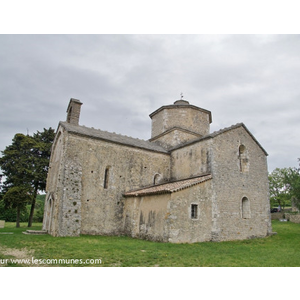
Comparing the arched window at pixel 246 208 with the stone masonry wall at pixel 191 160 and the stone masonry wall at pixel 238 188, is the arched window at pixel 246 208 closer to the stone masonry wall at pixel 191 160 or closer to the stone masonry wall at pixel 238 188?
the stone masonry wall at pixel 238 188

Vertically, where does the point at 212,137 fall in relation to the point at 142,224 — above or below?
above

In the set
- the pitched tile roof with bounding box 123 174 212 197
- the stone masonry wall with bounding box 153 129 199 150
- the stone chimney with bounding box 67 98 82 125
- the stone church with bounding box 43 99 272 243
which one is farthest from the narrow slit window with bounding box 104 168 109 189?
the stone masonry wall with bounding box 153 129 199 150

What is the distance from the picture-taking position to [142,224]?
16.4 m

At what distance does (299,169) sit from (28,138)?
2733cm

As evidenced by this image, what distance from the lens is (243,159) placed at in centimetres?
1908

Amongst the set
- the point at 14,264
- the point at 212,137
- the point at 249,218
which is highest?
the point at 212,137

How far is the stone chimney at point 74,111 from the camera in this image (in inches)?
781

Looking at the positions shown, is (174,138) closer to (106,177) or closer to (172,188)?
(106,177)

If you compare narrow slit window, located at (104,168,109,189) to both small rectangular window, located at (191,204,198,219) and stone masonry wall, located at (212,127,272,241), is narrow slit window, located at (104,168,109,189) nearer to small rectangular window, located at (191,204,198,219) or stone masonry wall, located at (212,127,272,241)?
small rectangular window, located at (191,204,198,219)

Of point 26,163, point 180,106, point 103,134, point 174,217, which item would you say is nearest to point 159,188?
point 174,217

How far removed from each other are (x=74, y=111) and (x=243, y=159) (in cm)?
1422

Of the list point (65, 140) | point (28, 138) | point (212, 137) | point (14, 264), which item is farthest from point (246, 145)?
point (28, 138)

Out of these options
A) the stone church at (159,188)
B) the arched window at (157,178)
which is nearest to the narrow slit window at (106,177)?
the stone church at (159,188)

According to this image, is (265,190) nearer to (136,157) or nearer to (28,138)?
(136,157)
